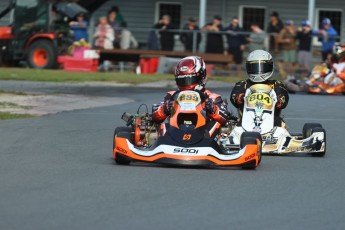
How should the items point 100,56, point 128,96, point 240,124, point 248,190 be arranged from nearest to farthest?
point 248,190 → point 240,124 → point 128,96 → point 100,56

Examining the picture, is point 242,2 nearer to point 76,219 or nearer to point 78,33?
point 78,33

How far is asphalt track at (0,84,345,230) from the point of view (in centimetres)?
770

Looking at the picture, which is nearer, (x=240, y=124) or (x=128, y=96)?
(x=240, y=124)

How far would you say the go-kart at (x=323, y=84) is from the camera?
25.2 meters

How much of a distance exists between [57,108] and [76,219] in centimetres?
1109

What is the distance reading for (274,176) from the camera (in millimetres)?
10281

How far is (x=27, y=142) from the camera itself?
43.4 feet

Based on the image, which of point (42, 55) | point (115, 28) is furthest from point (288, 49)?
point (42, 55)

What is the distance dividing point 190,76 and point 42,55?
2128 cm

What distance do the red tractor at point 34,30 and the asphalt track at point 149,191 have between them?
18543 millimetres

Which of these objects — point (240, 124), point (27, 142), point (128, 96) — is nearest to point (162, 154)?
point (240, 124)

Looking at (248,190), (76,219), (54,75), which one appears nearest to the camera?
(76,219)

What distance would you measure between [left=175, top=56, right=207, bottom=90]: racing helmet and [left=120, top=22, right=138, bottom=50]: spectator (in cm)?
2091

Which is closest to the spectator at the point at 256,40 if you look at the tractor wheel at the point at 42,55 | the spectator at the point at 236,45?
the spectator at the point at 236,45
